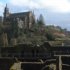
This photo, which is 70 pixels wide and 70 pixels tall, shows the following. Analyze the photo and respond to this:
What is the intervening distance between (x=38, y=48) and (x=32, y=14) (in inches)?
3337

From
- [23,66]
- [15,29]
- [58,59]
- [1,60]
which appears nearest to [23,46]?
[1,60]

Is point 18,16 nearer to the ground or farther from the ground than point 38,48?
farther from the ground

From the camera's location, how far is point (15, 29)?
312 ft

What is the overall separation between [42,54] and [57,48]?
209 centimetres

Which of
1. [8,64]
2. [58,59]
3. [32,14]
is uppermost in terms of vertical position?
[32,14]

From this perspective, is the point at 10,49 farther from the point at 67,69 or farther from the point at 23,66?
the point at 67,69

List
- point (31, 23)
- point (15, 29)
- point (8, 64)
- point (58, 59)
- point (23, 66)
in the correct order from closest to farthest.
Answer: point (58, 59) < point (23, 66) < point (8, 64) < point (15, 29) < point (31, 23)

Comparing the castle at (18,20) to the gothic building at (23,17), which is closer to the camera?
the castle at (18,20)

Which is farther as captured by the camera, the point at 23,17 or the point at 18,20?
the point at 23,17

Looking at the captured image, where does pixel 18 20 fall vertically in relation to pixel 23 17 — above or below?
below

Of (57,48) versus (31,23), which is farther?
(31,23)

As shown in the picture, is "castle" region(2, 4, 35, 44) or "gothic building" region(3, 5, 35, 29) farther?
"gothic building" region(3, 5, 35, 29)

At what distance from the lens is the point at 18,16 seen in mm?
118062

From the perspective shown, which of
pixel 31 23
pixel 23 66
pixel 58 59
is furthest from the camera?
pixel 31 23
